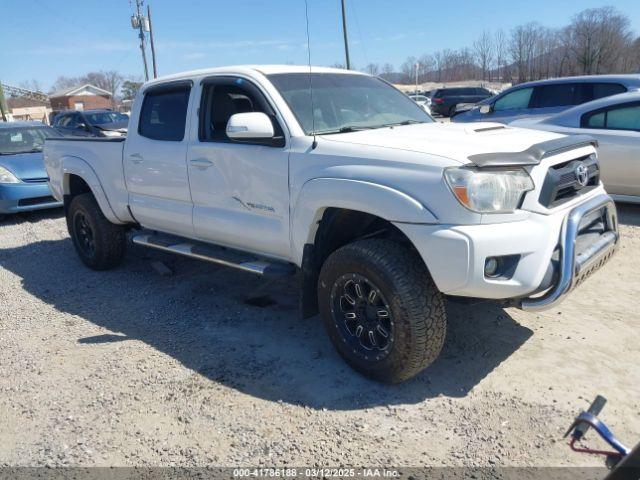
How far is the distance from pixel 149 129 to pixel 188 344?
209 cm

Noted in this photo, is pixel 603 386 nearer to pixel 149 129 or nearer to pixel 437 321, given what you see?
pixel 437 321

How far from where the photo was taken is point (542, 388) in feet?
10.7

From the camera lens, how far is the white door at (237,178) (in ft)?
12.5

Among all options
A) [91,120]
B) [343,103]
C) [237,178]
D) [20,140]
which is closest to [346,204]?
[237,178]

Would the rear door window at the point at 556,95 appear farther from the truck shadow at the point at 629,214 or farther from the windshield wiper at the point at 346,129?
the windshield wiper at the point at 346,129

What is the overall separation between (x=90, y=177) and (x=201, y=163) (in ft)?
6.46

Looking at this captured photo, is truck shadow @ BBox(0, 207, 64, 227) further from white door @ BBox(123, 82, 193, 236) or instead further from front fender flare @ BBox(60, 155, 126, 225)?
white door @ BBox(123, 82, 193, 236)

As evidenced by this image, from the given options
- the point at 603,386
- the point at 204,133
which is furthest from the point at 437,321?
the point at 204,133

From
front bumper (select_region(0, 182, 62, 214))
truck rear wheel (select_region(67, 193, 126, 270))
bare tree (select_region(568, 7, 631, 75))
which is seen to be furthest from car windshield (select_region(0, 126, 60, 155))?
bare tree (select_region(568, 7, 631, 75))

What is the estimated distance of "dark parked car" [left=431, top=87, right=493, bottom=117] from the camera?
26688mm

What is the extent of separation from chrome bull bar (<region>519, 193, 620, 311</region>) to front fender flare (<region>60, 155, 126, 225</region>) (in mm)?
4210

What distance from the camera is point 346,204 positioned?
3.29 m

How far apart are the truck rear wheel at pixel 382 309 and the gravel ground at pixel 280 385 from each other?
8.6 inches

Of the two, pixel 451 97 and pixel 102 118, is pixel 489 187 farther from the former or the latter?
pixel 451 97
